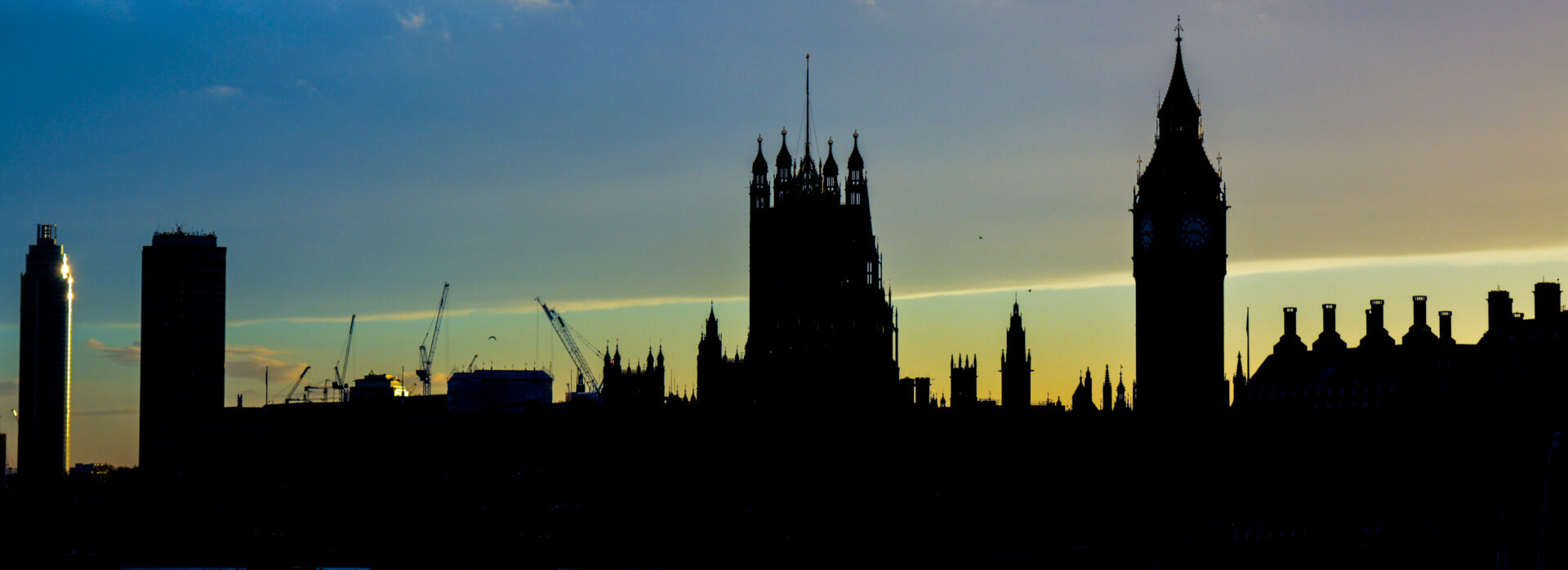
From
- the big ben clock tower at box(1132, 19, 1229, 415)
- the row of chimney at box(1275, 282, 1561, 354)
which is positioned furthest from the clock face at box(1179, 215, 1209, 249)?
the row of chimney at box(1275, 282, 1561, 354)

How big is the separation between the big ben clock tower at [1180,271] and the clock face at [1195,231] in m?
0.07

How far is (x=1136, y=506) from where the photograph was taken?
176625 mm

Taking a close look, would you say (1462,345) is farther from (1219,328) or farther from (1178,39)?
(1178,39)

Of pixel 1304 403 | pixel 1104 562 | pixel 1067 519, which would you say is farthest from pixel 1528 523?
pixel 1304 403

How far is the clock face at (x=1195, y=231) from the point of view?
18262 cm

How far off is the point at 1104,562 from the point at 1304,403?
44.9 m

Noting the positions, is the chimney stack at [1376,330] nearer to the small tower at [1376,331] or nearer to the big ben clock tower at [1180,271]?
the small tower at [1376,331]

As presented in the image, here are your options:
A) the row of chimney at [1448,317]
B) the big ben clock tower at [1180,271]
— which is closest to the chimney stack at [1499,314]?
the row of chimney at [1448,317]

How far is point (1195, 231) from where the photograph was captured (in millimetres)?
183000

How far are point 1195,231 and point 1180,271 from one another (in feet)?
11.8

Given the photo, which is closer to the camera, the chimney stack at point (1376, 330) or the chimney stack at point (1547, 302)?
the chimney stack at point (1547, 302)

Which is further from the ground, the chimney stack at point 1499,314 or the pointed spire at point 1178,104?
the pointed spire at point 1178,104

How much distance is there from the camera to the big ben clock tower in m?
183

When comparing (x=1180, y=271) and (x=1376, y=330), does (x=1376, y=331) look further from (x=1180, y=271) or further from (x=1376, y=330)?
(x=1180, y=271)
